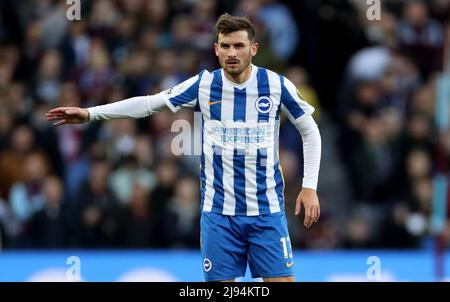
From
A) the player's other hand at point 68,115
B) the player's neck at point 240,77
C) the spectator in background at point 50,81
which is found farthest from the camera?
the spectator in background at point 50,81

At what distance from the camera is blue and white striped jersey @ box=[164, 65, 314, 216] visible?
7.89 metres

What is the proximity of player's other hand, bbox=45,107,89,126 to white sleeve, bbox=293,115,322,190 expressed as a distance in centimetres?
142

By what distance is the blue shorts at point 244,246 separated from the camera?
786cm

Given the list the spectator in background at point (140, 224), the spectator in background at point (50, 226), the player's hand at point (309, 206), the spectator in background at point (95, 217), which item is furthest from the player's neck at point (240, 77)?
the spectator in background at point (50, 226)

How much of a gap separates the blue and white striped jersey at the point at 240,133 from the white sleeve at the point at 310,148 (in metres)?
0.09

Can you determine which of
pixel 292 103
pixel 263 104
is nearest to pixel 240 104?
pixel 263 104

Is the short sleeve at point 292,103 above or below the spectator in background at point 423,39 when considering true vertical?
below

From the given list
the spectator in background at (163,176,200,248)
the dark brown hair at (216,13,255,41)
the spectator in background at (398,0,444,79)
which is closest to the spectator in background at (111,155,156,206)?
the spectator in background at (163,176,200,248)

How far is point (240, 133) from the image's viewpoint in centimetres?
789

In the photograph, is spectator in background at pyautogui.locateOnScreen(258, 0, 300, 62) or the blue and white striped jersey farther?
spectator in background at pyautogui.locateOnScreen(258, 0, 300, 62)

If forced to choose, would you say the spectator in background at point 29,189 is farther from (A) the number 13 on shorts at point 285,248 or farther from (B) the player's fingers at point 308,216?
(B) the player's fingers at point 308,216

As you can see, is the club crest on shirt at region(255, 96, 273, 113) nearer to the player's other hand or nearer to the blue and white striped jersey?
the blue and white striped jersey

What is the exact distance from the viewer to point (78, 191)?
490 inches

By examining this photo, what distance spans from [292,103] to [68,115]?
1.48 metres
